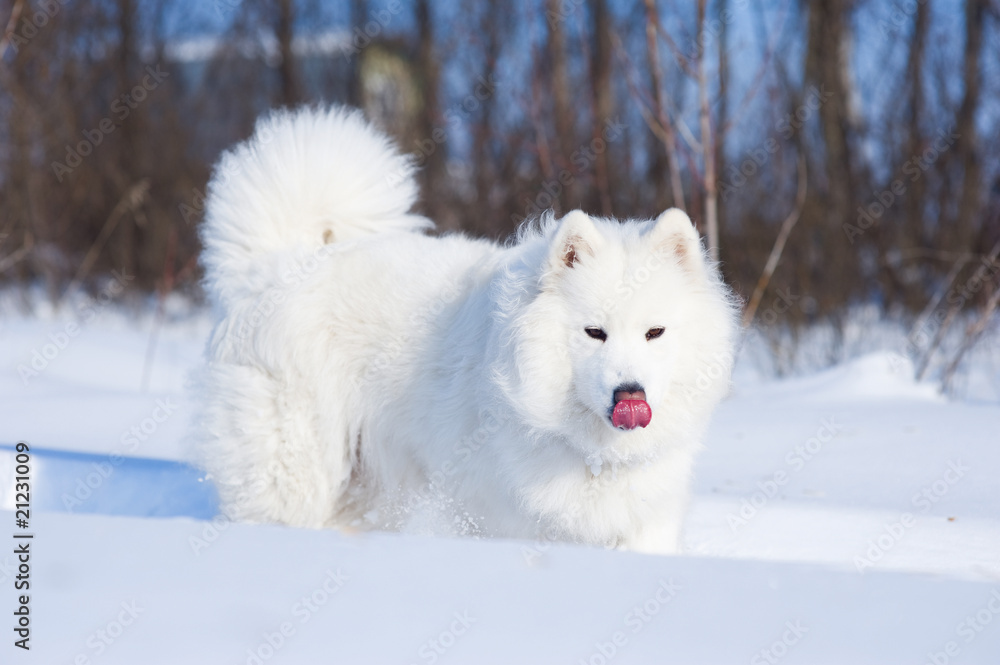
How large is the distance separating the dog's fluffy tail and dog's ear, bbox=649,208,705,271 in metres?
1.41

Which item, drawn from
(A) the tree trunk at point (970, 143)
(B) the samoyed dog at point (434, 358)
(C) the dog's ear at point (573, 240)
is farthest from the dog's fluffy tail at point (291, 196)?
(A) the tree trunk at point (970, 143)

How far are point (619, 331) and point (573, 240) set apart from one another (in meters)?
0.38

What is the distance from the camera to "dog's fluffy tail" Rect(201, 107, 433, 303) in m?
3.77

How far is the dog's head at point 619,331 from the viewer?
2.92 meters

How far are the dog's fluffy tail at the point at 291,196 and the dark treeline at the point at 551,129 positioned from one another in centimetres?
249

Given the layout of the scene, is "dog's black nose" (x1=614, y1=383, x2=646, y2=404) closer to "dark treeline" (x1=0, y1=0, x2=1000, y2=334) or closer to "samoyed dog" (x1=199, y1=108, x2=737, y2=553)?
"samoyed dog" (x1=199, y1=108, x2=737, y2=553)

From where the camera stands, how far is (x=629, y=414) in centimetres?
273

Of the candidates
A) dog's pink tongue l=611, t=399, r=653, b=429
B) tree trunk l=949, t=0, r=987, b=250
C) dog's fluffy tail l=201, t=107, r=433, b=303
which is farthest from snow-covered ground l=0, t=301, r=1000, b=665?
tree trunk l=949, t=0, r=987, b=250

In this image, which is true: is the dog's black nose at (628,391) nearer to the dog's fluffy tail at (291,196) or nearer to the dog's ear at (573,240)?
the dog's ear at (573,240)

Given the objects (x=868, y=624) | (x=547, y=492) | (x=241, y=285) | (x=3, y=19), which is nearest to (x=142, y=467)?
(x=241, y=285)

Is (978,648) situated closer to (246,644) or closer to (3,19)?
(246,644)

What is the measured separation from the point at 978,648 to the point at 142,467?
4073mm

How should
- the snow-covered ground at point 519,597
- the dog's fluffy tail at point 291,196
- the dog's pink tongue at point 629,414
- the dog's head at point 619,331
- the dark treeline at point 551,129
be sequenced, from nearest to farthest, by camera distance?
1. the snow-covered ground at point 519,597
2. the dog's pink tongue at point 629,414
3. the dog's head at point 619,331
4. the dog's fluffy tail at point 291,196
5. the dark treeline at point 551,129

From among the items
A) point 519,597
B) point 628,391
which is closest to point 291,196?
point 628,391
